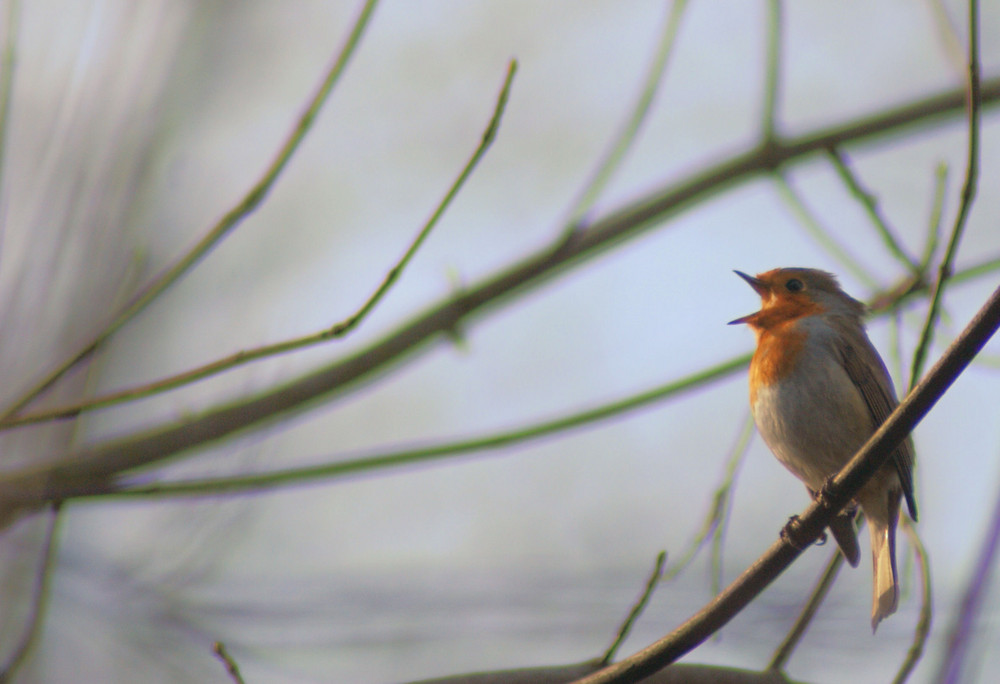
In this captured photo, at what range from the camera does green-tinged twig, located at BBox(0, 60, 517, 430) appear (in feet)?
8.55

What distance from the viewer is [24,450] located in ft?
11.0

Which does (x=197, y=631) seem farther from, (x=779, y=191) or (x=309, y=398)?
(x=779, y=191)

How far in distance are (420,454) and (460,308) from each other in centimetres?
77

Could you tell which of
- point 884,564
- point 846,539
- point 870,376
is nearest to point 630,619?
point 846,539

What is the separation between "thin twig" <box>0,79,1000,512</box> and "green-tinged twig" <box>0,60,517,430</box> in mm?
575

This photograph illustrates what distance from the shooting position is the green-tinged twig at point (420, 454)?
126 inches

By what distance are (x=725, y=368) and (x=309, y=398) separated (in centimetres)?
179

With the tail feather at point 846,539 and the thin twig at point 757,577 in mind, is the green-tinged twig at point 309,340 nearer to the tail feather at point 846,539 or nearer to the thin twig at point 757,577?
the thin twig at point 757,577

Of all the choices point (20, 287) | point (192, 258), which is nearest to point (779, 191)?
point (192, 258)

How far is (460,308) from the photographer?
4.09 m

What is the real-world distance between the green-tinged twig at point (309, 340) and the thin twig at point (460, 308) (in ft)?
1.89

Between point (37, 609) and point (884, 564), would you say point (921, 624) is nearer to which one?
point (884, 564)

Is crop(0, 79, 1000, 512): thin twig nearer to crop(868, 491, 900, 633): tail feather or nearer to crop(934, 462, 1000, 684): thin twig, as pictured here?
crop(868, 491, 900, 633): tail feather

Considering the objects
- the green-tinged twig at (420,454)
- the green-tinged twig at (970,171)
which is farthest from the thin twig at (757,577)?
the green-tinged twig at (420,454)
